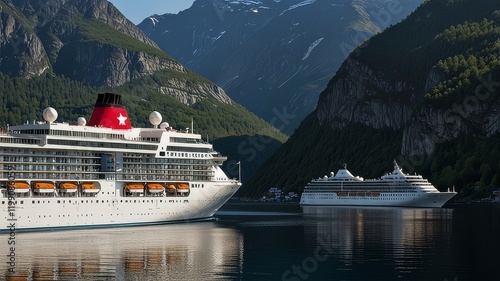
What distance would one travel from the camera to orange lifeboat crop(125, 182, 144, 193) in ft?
389

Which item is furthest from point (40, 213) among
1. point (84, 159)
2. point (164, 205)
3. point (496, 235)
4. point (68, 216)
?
point (496, 235)

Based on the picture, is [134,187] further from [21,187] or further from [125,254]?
[125,254]

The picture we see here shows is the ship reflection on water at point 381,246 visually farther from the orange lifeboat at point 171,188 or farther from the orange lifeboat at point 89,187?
the orange lifeboat at point 89,187

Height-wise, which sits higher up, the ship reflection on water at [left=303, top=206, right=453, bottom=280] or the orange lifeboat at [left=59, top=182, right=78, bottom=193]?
the orange lifeboat at [left=59, top=182, right=78, bottom=193]

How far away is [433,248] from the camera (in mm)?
82938

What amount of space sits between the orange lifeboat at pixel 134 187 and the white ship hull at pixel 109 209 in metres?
1.16

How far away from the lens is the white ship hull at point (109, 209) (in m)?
105

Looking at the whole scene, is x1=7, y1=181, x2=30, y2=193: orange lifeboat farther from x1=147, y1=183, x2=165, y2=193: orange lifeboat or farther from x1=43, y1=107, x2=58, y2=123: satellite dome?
x1=147, y1=183, x2=165, y2=193: orange lifeboat

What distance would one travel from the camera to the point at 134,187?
119000 mm

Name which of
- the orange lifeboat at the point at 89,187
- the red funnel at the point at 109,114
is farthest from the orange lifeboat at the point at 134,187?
the red funnel at the point at 109,114

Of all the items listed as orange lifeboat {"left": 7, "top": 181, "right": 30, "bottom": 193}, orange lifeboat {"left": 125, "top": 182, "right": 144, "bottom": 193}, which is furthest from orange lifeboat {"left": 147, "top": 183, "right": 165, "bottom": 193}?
orange lifeboat {"left": 7, "top": 181, "right": 30, "bottom": 193}

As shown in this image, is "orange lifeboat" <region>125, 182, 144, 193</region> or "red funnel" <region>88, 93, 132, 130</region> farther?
"red funnel" <region>88, 93, 132, 130</region>

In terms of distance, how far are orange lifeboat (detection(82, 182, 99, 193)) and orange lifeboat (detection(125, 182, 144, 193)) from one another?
5.35 metres

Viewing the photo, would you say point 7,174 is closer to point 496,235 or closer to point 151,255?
point 151,255
